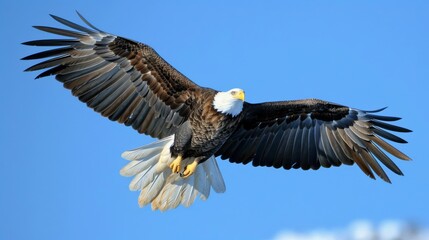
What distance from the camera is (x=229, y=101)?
31.2 ft

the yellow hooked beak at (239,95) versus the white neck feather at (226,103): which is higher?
the yellow hooked beak at (239,95)

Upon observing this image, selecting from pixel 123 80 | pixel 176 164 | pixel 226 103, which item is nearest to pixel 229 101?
pixel 226 103

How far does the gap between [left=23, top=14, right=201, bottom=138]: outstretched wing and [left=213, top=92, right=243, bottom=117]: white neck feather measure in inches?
10.5

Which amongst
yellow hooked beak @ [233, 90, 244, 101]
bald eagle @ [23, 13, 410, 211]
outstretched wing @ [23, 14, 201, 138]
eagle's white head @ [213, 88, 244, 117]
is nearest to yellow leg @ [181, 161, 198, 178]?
bald eagle @ [23, 13, 410, 211]

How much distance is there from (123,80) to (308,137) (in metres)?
2.01

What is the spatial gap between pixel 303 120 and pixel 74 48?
2.42 meters

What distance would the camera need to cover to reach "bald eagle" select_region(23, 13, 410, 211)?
9.63 meters

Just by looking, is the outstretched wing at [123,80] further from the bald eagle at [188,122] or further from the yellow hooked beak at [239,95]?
the yellow hooked beak at [239,95]

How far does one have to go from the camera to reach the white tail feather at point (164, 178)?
32.5 ft

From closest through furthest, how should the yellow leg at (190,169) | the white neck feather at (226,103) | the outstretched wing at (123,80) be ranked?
the white neck feather at (226,103)
the outstretched wing at (123,80)
the yellow leg at (190,169)

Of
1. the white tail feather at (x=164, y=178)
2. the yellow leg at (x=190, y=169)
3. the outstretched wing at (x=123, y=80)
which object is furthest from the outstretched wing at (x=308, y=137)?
the outstretched wing at (x=123, y=80)

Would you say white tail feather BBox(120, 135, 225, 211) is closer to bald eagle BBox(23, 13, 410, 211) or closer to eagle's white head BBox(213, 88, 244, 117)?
bald eagle BBox(23, 13, 410, 211)

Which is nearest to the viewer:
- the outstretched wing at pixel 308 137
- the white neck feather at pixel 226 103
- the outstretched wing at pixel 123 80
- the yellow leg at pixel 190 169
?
the white neck feather at pixel 226 103

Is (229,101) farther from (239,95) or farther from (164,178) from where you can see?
(164,178)
